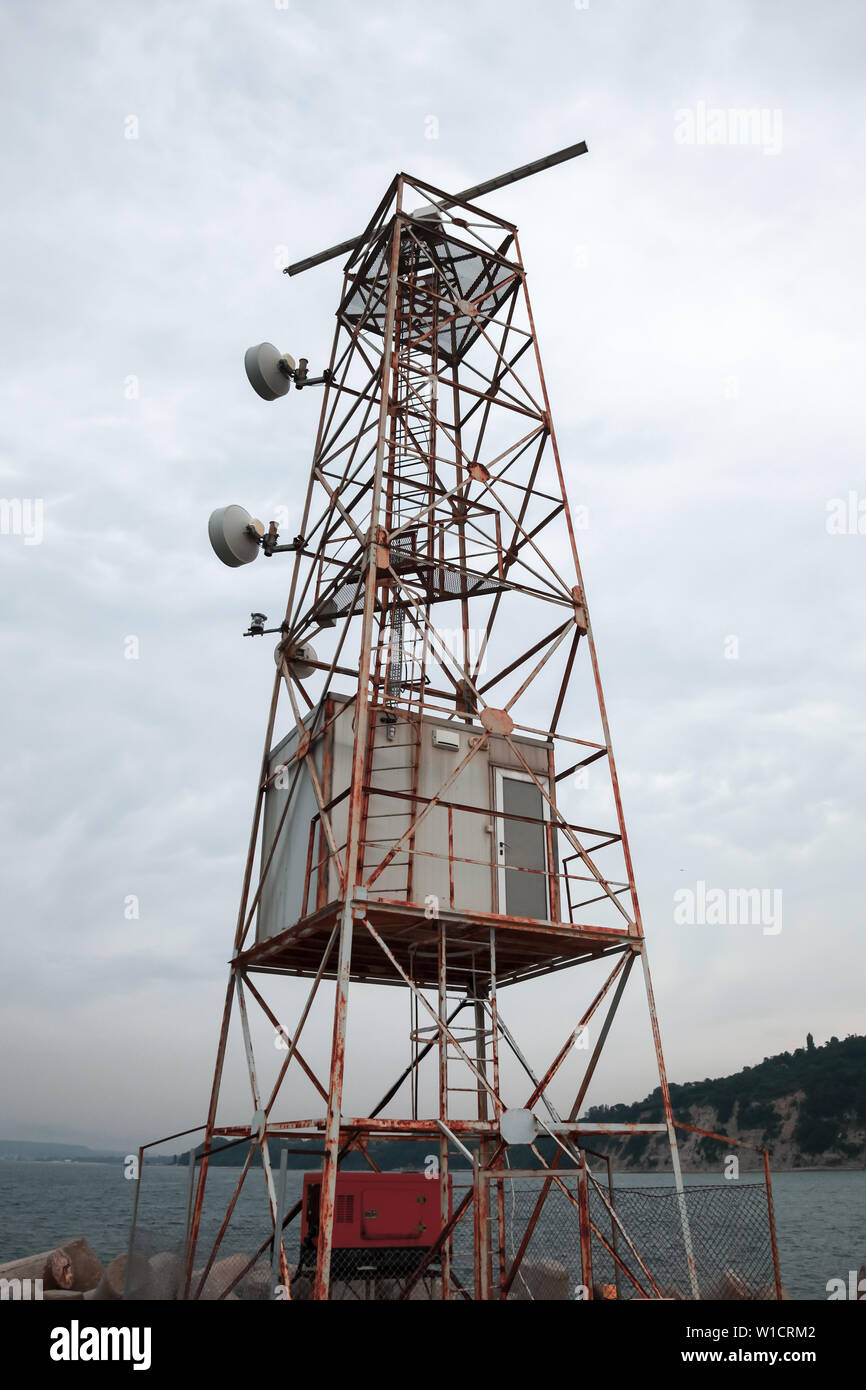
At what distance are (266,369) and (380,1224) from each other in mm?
15944

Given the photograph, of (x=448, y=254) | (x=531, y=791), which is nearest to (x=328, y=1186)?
(x=531, y=791)

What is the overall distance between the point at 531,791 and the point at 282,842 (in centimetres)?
449

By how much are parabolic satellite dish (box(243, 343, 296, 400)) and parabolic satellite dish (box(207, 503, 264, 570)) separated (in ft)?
10.6

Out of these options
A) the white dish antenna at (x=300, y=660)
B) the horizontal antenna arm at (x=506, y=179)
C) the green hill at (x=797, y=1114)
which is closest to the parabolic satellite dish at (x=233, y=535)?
the white dish antenna at (x=300, y=660)

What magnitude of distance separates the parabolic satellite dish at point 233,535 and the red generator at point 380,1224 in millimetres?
10764

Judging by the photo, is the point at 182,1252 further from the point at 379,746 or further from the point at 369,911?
the point at 379,746

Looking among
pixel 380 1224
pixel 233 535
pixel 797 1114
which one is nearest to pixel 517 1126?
pixel 380 1224

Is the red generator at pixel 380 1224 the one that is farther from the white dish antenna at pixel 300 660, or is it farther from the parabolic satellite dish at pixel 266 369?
the parabolic satellite dish at pixel 266 369

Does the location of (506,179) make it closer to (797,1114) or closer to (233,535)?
(233,535)

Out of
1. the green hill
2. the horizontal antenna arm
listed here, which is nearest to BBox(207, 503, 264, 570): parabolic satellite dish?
the horizontal antenna arm

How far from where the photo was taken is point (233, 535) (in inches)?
779

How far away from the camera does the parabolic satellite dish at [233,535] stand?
19672 millimetres

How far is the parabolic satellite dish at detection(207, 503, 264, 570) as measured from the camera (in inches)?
774
